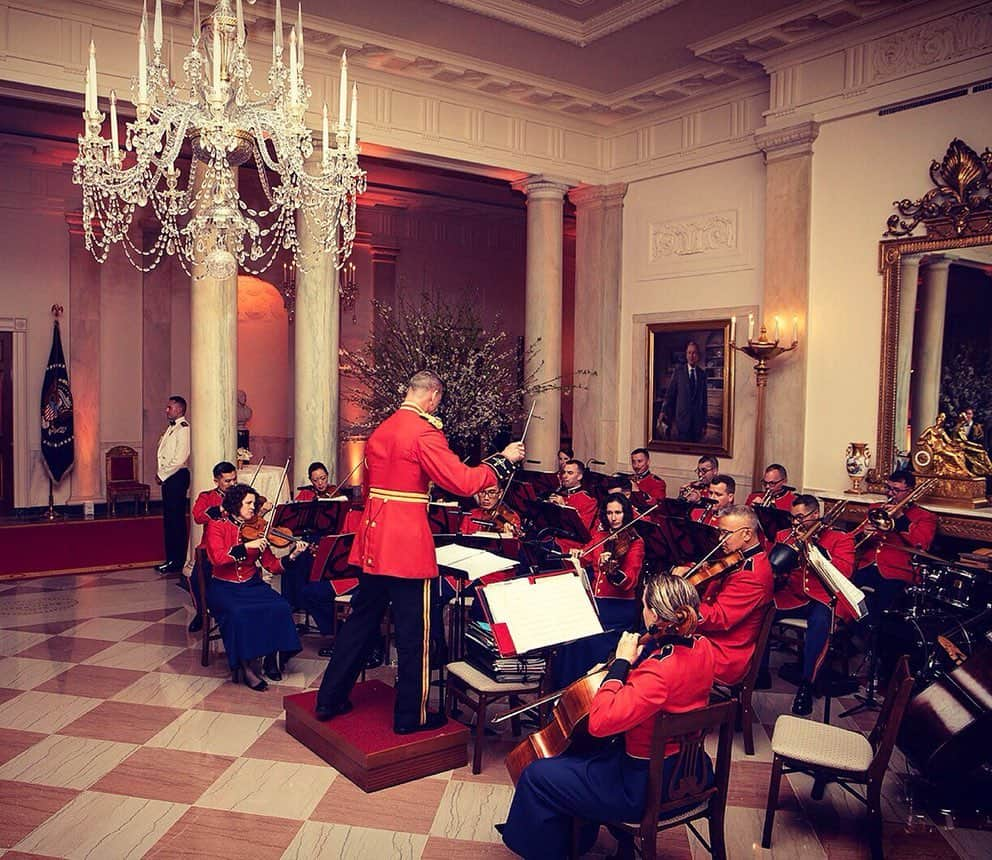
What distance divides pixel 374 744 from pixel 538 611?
124 centimetres

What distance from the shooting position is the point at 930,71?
786 centimetres

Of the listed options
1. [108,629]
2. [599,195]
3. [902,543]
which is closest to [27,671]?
[108,629]

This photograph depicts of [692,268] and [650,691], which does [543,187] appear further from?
[650,691]

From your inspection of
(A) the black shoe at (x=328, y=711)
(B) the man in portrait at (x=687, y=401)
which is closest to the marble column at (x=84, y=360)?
(B) the man in portrait at (x=687, y=401)

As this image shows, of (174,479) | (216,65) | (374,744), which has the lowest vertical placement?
(374,744)

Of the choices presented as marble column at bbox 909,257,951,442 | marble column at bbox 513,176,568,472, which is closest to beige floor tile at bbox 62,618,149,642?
marble column at bbox 513,176,568,472

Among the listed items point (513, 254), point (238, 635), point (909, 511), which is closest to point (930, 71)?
point (909, 511)

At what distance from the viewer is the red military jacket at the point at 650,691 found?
338 centimetres

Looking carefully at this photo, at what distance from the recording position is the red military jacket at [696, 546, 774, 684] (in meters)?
4.80

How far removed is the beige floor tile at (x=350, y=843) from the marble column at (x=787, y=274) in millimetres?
6073

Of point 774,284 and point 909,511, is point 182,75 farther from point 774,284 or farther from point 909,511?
point 909,511

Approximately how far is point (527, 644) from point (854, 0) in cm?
669

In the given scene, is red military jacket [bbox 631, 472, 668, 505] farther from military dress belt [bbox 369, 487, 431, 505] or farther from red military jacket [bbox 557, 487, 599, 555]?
military dress belt [bbox 369, 487, 431, 505]

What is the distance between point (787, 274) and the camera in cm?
902
